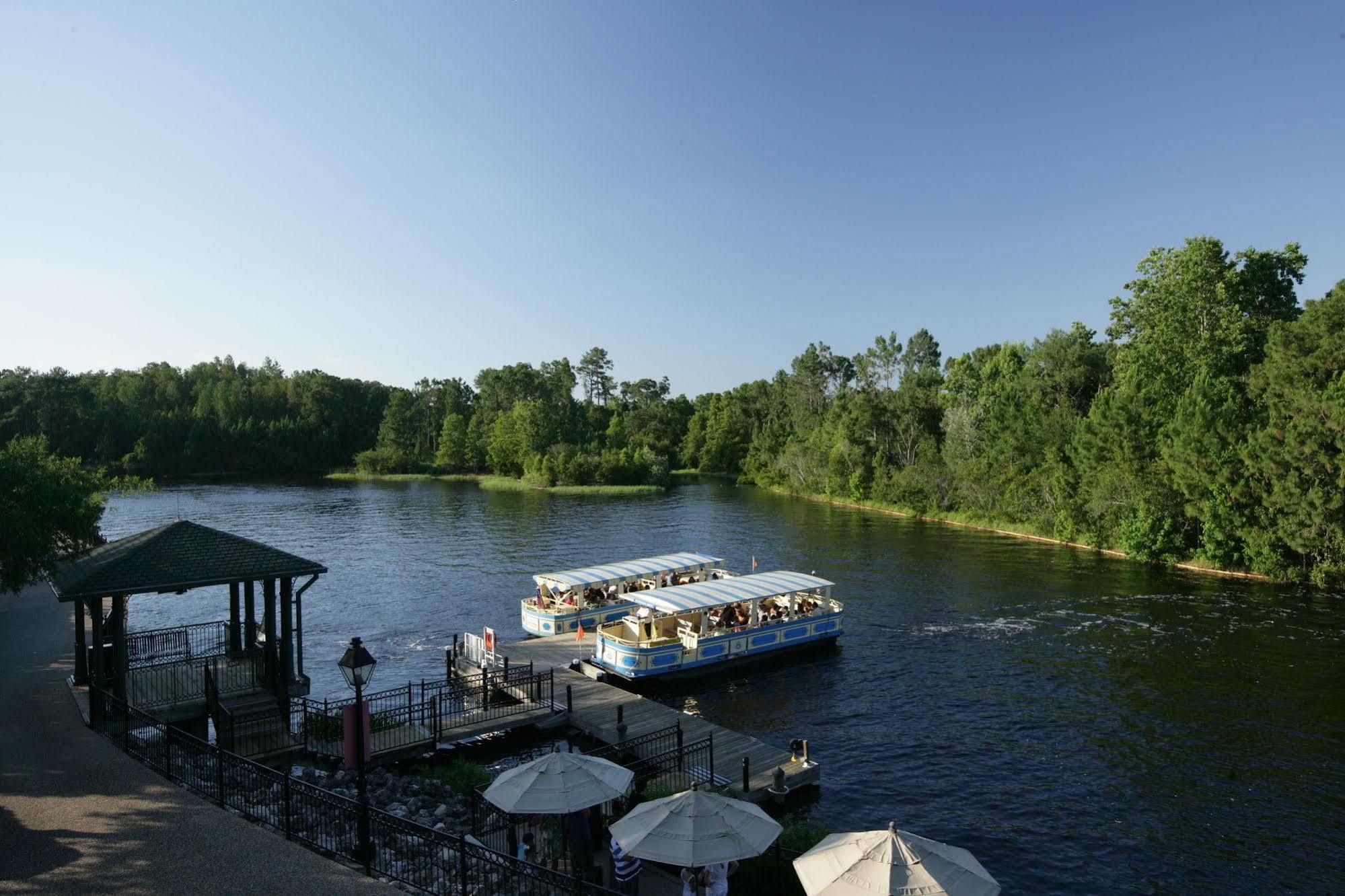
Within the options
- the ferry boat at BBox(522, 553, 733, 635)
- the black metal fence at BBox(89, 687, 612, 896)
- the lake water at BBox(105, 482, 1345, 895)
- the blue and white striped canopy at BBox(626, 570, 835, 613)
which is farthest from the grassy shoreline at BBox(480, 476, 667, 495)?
the black metal fence at BBox(89, 687, 612, 896)

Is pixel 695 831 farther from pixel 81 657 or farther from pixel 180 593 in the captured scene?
pixel 81 657

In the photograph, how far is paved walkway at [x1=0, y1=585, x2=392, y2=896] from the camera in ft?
35.5

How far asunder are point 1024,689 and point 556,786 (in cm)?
1968

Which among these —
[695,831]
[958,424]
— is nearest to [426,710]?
[695,831]

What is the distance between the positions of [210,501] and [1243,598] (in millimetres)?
91264

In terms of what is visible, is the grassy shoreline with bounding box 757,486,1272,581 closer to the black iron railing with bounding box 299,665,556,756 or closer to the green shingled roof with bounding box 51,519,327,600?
the black iron railing with bounding box 299,665,556,756

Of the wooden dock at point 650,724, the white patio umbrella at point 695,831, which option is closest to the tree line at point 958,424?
the wooden dock at point 650,724

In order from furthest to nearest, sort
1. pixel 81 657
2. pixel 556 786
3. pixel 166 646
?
pixel 166 646 → pixel 81 657 → pixel 556 786

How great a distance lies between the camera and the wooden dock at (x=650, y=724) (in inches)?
758

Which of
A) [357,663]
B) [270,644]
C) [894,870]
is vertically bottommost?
[894,870]

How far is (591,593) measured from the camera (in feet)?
109

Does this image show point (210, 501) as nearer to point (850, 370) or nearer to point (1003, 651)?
point (1003, 651)

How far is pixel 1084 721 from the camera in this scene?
24219 mm

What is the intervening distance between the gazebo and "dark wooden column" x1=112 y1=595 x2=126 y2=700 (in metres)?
0.02
